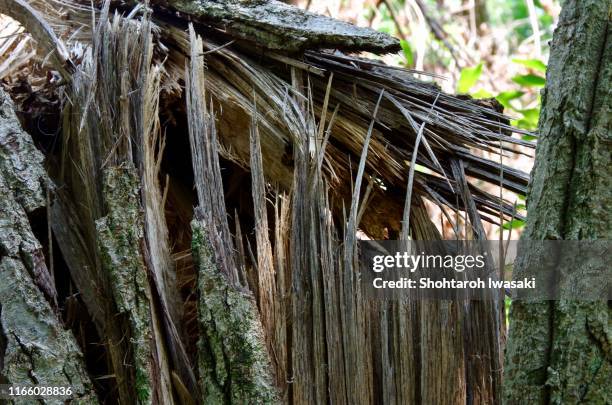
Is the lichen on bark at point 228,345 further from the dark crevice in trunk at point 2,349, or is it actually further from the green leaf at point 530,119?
the green leaf at point 530,119

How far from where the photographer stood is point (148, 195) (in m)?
1.55

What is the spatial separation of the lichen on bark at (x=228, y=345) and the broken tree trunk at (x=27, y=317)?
26 cm

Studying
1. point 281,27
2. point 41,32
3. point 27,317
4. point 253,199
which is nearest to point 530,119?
point 281,27

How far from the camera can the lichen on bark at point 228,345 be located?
1334mm

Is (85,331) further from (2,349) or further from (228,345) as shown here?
A: (228,345)

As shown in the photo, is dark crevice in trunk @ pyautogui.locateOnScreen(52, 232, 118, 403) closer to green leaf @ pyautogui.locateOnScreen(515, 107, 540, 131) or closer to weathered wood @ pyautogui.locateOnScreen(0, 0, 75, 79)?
weathered wood @ pyautogui.locateOnScreen(0, 0, 75, 79)

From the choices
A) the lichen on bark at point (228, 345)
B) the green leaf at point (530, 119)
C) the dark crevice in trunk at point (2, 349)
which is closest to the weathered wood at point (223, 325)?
the lichen on bark at point (228, 345)

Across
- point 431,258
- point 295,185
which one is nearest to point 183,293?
point 295,185

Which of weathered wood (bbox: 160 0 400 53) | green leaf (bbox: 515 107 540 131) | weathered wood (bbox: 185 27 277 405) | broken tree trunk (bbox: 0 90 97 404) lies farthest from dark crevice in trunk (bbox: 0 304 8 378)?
green leaf (bbox: 515 107 540 131)

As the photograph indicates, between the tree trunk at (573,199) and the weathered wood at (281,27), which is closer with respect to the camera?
the tree trunk at (573,199)

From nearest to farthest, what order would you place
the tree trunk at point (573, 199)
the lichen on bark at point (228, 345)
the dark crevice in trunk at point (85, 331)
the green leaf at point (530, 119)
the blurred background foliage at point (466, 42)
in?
the tree trunk at point (573, 199) → the lichen on bark at point (228, 345) → the dark crevice in trunk at point (85, 331) → the green leaf at point (530, 119) → the blurred background foliage at point (466, 42)

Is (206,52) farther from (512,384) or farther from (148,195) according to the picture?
(512,384)

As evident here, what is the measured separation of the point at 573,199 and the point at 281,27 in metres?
0.84

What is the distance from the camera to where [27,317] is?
1.36 metres
